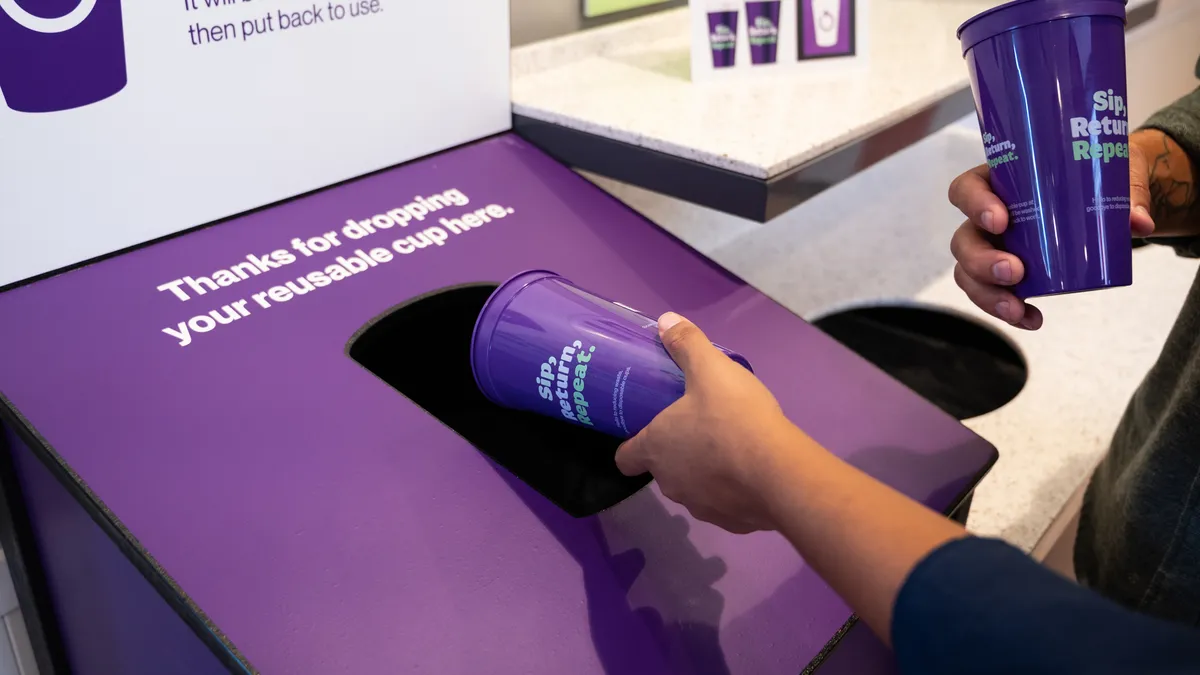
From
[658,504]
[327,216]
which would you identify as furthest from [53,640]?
[658,504]

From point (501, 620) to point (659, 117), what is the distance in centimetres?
70

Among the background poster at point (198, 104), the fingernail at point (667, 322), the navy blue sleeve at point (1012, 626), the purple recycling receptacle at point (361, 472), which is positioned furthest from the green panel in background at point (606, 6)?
the navy blue sleeve at point (1012, 626)

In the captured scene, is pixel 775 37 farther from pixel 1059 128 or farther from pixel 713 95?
pixel 1059 128

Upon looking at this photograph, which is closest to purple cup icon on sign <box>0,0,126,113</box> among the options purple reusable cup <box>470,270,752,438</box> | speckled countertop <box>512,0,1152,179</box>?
purple reusable cup <box>470,270,752,438</box>

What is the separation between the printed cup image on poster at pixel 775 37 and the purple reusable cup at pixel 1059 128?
564 millimetres

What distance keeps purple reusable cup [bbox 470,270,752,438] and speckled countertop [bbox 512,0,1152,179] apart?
1.09ft

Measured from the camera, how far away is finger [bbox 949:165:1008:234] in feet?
2.13

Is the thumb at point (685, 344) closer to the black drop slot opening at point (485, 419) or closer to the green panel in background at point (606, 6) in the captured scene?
the black drop slot opening at point (485, 419)

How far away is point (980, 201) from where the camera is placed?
2.17 feet

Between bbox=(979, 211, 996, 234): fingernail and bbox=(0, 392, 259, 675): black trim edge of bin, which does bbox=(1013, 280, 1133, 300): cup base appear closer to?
bbox=(979, 211, 996, 234): fingernail

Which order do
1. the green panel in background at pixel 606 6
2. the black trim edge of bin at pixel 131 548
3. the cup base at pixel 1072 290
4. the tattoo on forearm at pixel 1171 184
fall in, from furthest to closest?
the green panel in background at pixel 606 6, the tattoo on forearm at pixel 1171 184, the cup base at pixel 1072 290, the black trim edge of bin at pixel 131 548

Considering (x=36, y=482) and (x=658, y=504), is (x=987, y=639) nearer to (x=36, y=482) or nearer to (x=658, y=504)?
(x=658, y=504)

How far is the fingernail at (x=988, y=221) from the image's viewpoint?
65cm

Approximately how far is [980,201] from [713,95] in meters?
0.56
